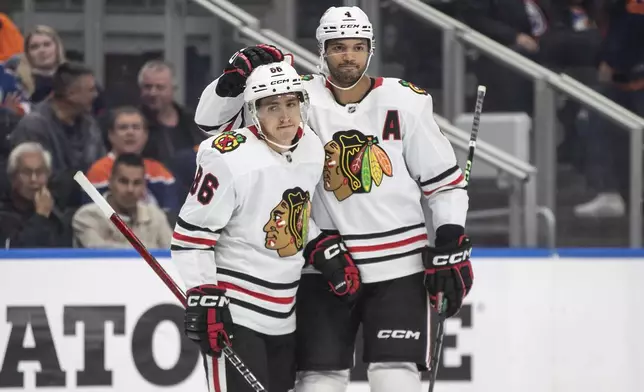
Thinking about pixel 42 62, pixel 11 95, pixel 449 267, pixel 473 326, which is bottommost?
pixel 473 326

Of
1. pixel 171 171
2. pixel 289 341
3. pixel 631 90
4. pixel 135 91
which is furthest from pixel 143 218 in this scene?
pixel 631 90

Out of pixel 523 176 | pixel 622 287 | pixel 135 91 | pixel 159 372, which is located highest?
pixel 135 91

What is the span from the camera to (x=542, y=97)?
5.05 meters

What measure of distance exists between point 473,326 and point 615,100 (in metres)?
1.41

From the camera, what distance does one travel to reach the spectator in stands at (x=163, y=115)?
4.99 meters

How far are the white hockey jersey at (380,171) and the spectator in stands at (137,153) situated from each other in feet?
5.10

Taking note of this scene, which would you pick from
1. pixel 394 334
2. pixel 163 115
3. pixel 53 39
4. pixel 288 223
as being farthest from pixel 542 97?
pixel 288 223

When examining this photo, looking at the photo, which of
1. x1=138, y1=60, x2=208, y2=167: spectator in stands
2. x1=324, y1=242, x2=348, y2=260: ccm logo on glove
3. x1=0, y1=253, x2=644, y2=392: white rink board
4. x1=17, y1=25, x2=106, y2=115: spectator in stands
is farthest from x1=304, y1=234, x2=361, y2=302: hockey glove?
x1=17, y1=25, x2=106, y2=115: spectator in stands

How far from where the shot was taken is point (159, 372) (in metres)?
4.51

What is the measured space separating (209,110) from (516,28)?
2623mm

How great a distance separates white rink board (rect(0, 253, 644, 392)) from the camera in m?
4.48

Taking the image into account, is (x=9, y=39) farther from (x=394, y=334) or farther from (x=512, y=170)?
(x=394, y=334)

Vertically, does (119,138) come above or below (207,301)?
above

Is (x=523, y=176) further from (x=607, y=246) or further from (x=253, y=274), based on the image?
(x=253, y=274)
